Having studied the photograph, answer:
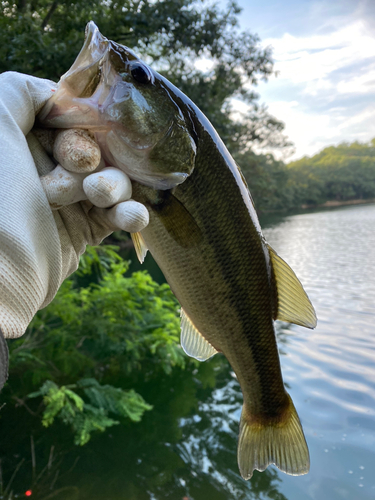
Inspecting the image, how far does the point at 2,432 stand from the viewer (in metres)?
5.75

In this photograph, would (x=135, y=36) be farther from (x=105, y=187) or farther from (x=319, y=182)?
(x=319, y=182)

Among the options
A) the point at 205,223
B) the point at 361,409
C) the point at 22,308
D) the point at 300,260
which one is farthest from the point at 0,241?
the point at 300,260

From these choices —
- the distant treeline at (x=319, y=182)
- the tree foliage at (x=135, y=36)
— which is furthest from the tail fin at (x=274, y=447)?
the distant treeline at (x=319, y=182)

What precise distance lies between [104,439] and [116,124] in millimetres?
6111

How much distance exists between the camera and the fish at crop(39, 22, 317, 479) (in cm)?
147

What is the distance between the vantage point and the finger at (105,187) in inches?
53.5

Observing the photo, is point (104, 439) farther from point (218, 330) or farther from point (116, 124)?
point (116, 124)

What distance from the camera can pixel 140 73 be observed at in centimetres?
153

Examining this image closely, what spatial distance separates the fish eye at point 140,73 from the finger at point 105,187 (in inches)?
15.1

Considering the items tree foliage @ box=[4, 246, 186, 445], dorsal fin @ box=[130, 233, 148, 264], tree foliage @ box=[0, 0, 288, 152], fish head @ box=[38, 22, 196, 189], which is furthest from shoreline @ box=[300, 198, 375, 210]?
fish head @ box=[38, 22, 196, 189]

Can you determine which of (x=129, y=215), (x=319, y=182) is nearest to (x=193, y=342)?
(x=129, y=215)

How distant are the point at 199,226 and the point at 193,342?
61 cm

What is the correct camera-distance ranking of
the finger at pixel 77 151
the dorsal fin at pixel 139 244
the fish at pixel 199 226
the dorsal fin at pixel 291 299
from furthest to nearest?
1. the dorsal fin at pixel 291 299
2. the dorsal fin at pixel 139 244
3. the fish at pixel 199 226
4. the finger at pixel 77 151

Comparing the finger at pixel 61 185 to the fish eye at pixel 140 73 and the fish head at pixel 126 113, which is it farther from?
the fish eye at pixel 140 73
